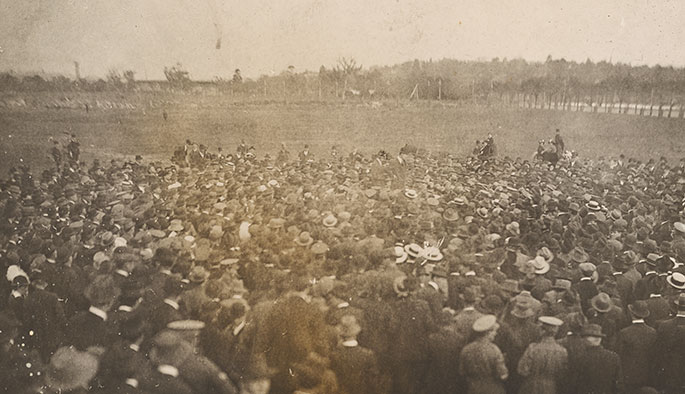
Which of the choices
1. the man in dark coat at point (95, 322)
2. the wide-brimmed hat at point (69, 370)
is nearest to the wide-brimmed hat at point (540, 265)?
the man in dark coat at point (95, 322)

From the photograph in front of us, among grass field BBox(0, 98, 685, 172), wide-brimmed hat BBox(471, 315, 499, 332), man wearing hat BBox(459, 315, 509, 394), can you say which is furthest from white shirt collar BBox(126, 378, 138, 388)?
wide-brimmed hat BBox(471, 315, 499, 332)

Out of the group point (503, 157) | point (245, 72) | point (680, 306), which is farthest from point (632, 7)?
point (245, 72)

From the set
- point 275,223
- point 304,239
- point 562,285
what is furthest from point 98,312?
point 562,285

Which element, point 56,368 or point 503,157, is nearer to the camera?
point 56,368

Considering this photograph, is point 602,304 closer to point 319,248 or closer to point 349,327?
point 349,327

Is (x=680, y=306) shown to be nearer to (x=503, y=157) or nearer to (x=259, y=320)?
(x=503, y=157)

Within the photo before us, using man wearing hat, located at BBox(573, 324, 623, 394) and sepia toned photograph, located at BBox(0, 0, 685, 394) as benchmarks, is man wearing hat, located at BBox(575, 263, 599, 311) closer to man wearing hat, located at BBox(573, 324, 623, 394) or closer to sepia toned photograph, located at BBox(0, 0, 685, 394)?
sepia toned photograph, located at BBox(0, 0, 685, 394)
